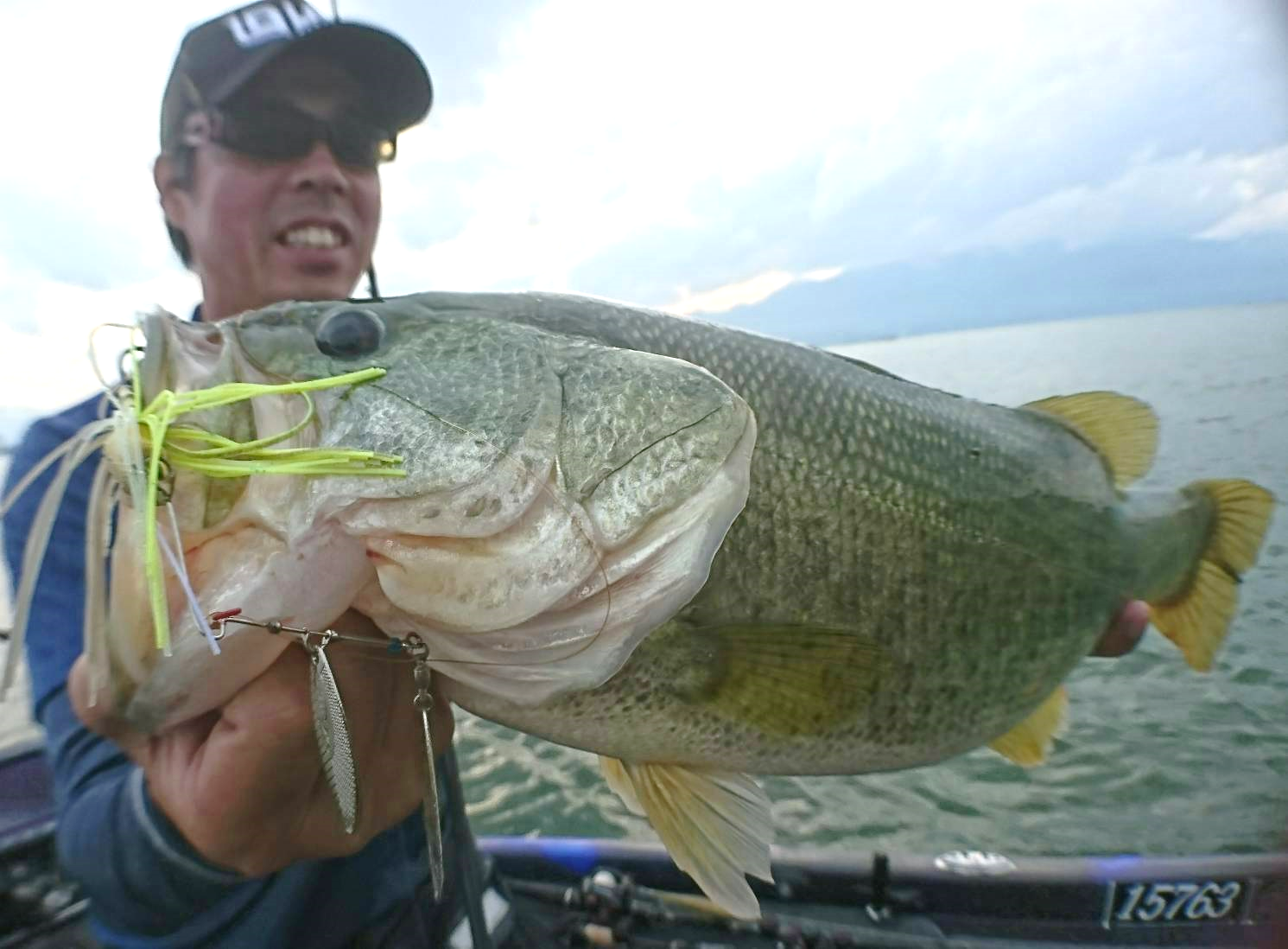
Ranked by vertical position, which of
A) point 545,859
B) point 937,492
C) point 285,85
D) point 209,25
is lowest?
point 545,859

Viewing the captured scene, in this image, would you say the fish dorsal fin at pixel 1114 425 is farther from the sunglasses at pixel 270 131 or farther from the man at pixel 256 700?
the sunglasses at pixel 270 131

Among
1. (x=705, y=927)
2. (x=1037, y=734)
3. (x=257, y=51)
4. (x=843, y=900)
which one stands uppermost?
(x=257, y=51)

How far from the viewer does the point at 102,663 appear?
870 mm

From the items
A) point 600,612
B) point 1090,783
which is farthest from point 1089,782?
point 600,612

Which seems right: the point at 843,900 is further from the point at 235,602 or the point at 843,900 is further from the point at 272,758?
the point at 235,602

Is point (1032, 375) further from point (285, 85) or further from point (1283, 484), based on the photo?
point (285, 85)

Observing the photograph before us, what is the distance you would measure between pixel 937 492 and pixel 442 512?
101cm

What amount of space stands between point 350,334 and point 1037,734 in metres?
1.71

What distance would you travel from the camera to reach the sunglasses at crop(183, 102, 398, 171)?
1.90m

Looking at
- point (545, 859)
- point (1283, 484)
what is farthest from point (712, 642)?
point (1283, 484)

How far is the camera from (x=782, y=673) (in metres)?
1.27

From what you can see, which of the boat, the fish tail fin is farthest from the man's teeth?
the fish tail fin

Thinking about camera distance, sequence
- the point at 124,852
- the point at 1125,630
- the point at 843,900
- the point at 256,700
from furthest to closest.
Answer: the point at 843,900 < the point at 1125,630 < the point at 124,852 < the point at 256,700

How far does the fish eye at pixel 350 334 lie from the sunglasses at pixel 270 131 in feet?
3.77
